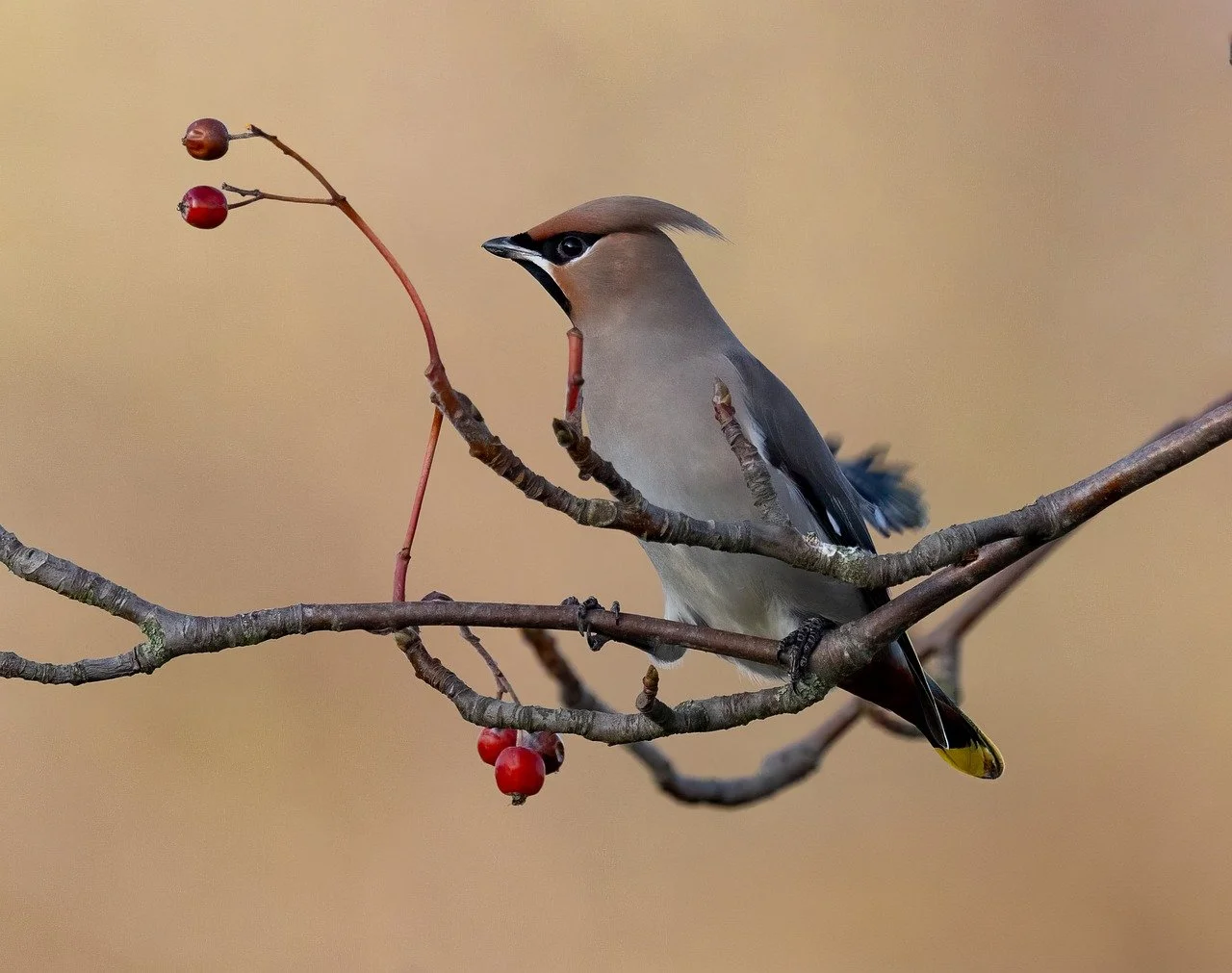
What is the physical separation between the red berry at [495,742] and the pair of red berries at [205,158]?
79 centimetres

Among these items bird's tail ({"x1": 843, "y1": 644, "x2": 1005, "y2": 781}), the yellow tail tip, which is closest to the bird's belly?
bird's tail ({"x1": 843, "y1": 644, "x2": 1005, "y2": 781})

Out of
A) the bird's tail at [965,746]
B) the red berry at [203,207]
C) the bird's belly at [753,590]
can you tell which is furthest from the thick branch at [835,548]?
the bird's tail at [965,746]

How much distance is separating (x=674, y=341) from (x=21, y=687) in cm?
222

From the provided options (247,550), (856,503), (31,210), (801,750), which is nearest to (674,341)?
(856,503)

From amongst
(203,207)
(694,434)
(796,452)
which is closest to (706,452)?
(694,434)

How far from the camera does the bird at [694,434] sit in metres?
2.51

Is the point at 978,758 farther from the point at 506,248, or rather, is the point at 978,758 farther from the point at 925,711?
the point at 506,248

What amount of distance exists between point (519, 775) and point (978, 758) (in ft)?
3.32

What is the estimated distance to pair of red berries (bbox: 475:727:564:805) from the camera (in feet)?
6.32

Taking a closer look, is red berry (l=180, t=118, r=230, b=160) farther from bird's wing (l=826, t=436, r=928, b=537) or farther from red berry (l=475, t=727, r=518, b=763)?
bird's wing (l=826, t=436, r=928, b=537)

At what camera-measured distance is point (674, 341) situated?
2668 mm

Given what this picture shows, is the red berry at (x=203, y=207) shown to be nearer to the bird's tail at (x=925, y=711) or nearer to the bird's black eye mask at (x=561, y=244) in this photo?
the bird's black eye mask at (x=561, y=244)

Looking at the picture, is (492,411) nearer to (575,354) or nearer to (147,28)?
(147,28)

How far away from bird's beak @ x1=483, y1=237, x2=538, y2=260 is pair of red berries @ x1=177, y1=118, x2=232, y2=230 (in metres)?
0.92
